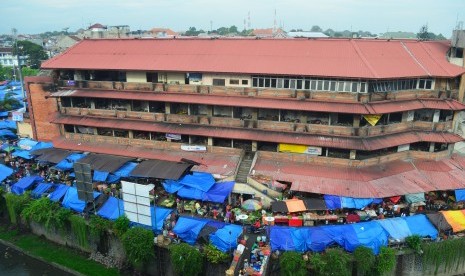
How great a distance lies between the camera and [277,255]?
1113 inches

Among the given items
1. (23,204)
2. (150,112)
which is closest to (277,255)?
(150,112)

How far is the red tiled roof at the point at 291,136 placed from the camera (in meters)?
35.4

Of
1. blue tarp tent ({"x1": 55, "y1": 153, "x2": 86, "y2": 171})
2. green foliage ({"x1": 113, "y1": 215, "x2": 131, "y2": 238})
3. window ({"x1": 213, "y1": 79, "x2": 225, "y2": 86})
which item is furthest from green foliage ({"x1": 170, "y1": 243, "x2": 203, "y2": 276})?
blue tarp tent ({"x1": 55, "y1": 153, "x2": 86, "y2": 171})

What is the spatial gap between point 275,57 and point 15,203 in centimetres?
3134

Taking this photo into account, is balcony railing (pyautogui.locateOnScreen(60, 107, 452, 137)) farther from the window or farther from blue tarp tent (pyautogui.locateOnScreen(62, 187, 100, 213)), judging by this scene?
blue tarp tent (pyautogui.locateOnScreen(62, 187, 100, 213))

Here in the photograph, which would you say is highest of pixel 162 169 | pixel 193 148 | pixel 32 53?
pixel 32 53

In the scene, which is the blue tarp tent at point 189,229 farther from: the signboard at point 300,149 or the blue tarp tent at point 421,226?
the blue tarp tent at point 421,226

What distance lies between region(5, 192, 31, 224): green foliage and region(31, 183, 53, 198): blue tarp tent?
75cm

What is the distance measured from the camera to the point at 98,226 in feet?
108

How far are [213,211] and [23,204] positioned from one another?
19934mm

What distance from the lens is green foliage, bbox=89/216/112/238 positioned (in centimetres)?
3266

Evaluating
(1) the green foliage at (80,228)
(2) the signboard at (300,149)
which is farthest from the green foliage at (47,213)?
(2) the signboard at (300,149)

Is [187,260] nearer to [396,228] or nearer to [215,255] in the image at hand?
[215,255]

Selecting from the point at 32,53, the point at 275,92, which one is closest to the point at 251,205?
the point at 275,92
